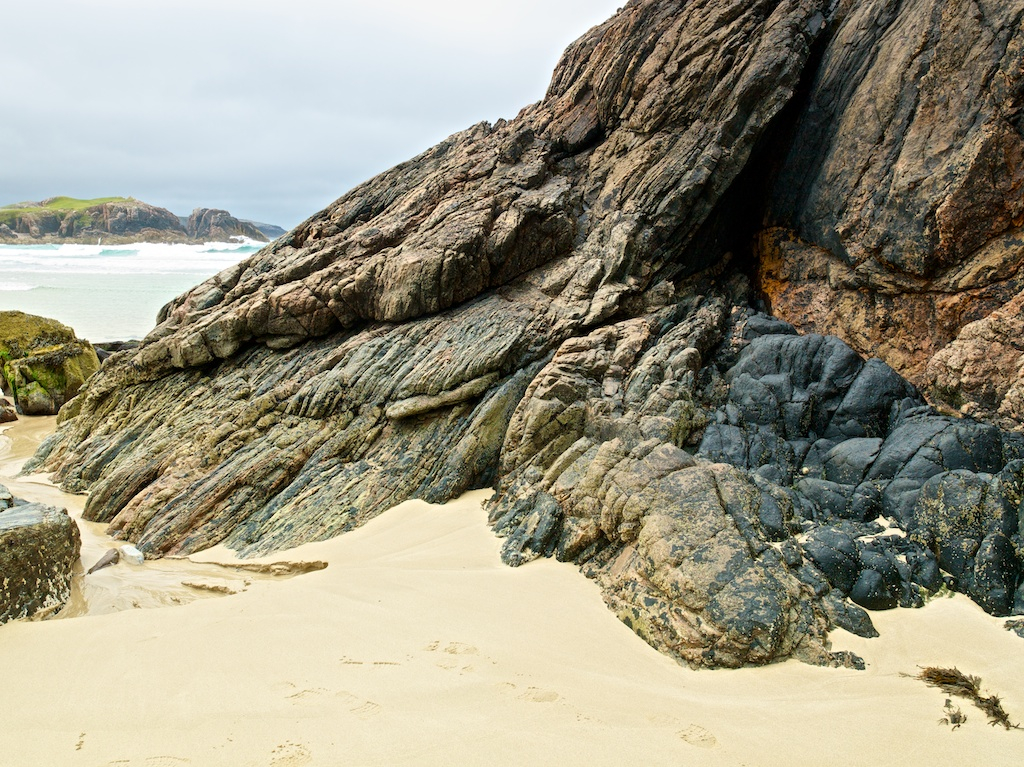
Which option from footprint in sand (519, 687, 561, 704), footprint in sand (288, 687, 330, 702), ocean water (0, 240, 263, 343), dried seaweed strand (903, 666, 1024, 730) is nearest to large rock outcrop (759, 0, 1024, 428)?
dried seaweed strand (903, 666, 1024, 730)

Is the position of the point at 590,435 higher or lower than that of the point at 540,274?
lower

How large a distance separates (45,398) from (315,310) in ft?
54.8

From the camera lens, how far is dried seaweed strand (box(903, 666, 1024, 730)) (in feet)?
14.9

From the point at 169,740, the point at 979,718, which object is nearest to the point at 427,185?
the point at 169,740

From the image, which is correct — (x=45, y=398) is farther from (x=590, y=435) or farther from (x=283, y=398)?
(x=590, y=435)

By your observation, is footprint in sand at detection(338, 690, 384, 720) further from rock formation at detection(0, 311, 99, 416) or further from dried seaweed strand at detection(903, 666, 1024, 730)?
rock formation at detection(0, 311, 99, 416)

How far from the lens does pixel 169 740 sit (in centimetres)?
410

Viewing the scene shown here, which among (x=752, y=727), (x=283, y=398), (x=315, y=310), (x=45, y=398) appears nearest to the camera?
(x=752, y=727)

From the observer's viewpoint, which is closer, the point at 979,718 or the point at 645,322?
the point at 979,718

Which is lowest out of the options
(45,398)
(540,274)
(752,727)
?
(45,398)

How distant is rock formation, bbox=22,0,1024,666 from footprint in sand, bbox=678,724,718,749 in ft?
4.27

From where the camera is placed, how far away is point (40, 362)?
22.9 metres

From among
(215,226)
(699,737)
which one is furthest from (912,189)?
(215,226)

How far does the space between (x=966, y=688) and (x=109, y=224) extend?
149m
